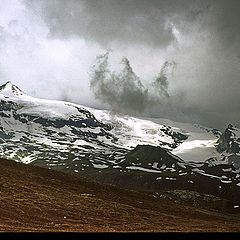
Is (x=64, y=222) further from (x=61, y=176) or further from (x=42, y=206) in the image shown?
(x=61, y=176)

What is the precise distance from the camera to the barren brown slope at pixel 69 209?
89.3 ft

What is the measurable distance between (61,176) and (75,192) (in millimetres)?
10006

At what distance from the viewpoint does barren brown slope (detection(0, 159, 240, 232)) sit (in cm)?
2721

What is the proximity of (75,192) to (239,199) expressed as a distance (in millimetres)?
161582

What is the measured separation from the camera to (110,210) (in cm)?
3738

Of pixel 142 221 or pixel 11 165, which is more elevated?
pixel 11 165

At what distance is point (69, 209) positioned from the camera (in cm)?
3469

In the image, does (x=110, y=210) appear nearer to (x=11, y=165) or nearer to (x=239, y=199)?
(x=11, y=165)

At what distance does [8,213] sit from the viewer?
28562 millimetres
